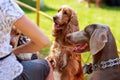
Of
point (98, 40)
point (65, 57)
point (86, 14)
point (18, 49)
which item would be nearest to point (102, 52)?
point (98, 40)

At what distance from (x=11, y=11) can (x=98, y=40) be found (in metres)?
0.75

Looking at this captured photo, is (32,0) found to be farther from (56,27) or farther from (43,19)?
(56,27)

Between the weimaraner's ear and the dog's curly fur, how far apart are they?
4.28 ft

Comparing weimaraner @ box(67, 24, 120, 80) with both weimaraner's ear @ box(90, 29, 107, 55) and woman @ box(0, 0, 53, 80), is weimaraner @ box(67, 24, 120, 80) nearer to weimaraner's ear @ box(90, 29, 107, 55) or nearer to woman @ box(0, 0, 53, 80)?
weimaraner's ear @ box(90, 29, 107, 55)

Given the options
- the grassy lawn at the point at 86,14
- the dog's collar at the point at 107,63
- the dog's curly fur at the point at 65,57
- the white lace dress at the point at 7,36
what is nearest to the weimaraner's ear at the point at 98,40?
the dog's collar at the point at 107,63

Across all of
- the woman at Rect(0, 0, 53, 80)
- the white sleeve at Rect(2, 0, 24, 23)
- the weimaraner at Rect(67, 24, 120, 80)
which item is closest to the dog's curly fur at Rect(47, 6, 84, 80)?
the weimaraner at Rect(67, 24, 120, 80)

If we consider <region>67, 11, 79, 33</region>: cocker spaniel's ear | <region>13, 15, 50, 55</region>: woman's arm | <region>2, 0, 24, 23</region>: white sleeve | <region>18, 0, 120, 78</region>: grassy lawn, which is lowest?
<region>18, 0, 120, 78</region>: grassy lawn

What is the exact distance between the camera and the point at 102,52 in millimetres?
3107

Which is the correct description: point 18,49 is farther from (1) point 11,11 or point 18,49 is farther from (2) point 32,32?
(1) point 11,11

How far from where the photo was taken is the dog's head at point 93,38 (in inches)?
118

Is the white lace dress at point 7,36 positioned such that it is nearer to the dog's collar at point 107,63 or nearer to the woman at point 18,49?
the woman at point 18,49

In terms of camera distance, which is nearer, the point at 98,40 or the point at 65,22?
the point at 98,40

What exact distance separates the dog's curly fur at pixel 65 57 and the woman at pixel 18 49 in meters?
1.30

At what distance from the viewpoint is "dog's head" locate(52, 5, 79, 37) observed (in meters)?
4.48
